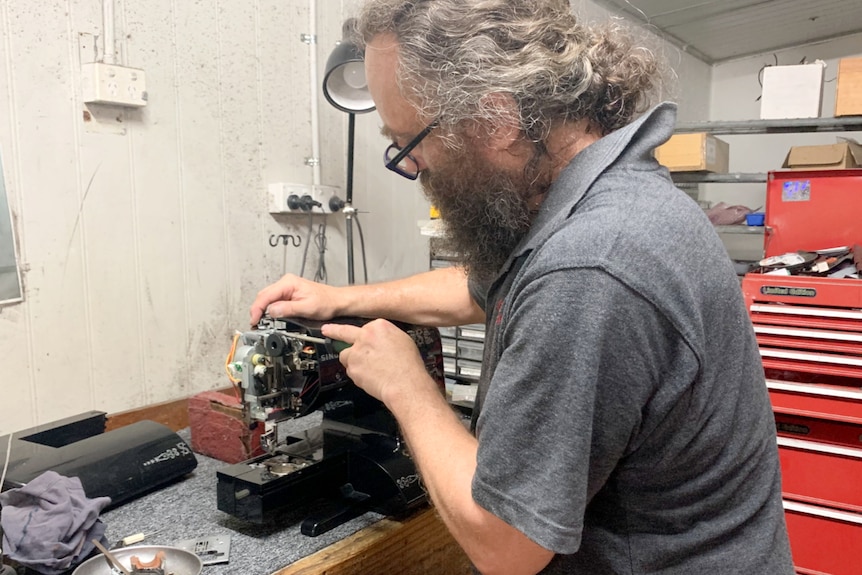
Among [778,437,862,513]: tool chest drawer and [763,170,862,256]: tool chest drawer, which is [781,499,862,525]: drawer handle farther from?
[763,170,862,256]: tool chest drawer

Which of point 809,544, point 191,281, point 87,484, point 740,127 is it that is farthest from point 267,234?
point 809,544

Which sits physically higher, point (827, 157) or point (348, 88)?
point (348, 88)

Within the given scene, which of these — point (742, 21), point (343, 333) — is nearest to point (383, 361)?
point (343, 333)

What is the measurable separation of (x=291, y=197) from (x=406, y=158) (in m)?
1.05

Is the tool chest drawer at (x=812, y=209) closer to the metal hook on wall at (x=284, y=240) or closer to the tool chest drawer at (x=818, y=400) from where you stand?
the tool chest drawer at (x=818, y=400)

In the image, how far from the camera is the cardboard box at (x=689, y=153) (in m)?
2.39

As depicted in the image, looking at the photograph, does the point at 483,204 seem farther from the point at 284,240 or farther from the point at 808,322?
the point at 808,322

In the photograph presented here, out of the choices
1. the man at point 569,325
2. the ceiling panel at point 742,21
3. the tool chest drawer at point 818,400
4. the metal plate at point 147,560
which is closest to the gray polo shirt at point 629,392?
the man at point 569,325

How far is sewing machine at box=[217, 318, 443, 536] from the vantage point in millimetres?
1113

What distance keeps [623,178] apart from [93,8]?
1.37 meters

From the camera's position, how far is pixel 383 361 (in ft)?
3.14

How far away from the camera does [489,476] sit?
0.70m

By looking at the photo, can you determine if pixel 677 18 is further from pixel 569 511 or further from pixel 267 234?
pixel 569 511

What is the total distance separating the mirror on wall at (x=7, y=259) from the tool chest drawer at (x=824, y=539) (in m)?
2.15
